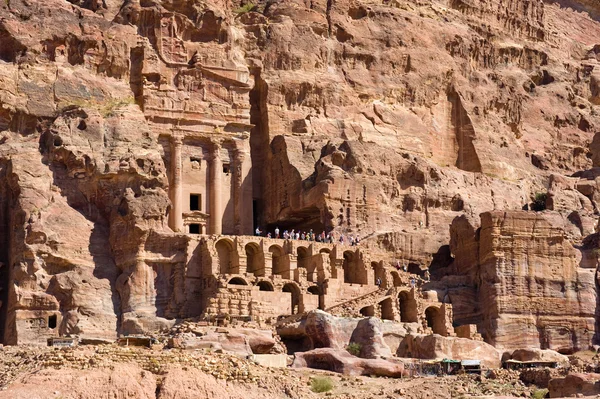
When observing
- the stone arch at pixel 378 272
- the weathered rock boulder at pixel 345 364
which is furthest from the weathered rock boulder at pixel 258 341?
the stone arch at pixel 378 272

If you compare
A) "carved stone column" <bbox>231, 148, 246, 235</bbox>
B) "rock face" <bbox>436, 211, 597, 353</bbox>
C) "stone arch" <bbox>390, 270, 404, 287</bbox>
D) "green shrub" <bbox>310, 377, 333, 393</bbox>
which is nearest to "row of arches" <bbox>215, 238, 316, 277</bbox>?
"stone arch" <bbox>390, 270, 404, 287</bbox>

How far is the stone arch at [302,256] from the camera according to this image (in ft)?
296

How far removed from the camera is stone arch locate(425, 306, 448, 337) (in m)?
88.3

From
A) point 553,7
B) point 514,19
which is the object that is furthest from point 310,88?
point 553,7

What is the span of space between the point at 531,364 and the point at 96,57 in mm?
32696

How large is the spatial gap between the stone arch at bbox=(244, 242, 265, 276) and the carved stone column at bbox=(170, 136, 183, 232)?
20.7 ft

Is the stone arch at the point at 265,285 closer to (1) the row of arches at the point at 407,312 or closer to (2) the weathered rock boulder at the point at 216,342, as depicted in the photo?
(1) the row of arches at the point at 407,312

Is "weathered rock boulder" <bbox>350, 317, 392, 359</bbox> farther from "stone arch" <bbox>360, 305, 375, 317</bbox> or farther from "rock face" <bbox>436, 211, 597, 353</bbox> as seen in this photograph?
"rock face" <bbox>436, 211, 597, 353</bbox>

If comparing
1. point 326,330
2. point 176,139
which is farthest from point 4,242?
point 326,330

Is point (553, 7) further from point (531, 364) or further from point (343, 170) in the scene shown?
point (531, 364)

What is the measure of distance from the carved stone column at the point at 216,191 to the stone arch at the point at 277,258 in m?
6.50

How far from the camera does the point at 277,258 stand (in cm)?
9025

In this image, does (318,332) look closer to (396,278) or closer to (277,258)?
(277,258)

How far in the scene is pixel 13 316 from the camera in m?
83.7
